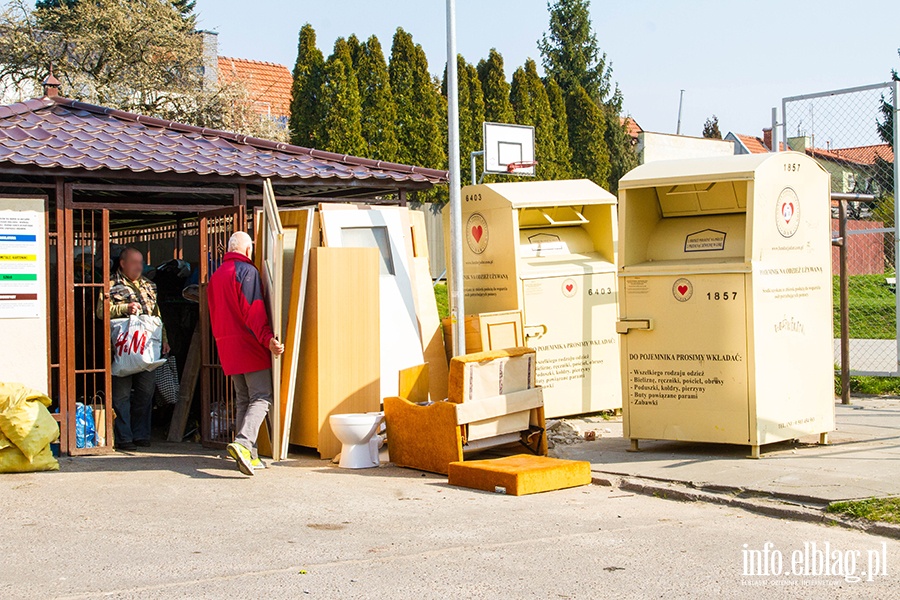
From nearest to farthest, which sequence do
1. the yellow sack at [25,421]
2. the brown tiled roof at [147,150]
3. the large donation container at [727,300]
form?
the large donation container at [727,300], the yellow sack at [25,421], the brown tiled roof at [147,150]

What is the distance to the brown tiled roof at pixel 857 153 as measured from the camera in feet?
37.0

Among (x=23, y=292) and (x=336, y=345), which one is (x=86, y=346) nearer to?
(x=23, y=292)

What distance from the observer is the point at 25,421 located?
8.13m

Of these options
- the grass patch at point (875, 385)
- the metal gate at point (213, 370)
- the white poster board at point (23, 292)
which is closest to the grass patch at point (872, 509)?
the metal gate at point (213, 370)

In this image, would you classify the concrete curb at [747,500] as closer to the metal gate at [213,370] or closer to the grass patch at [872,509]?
the grass patch at [872,509]

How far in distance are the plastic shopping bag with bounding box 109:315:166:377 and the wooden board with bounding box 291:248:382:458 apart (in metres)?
1.49

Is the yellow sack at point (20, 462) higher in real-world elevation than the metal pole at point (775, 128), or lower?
lower

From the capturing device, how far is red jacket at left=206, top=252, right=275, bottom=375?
27.0 feet

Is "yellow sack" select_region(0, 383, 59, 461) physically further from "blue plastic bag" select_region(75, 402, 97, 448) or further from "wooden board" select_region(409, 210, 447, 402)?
"wooden board" select_region(409, 210, 447, 402)

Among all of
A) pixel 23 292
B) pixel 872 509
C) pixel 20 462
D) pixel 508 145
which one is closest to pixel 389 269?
pixel 23 292

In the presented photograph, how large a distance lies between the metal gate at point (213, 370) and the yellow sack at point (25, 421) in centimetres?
158

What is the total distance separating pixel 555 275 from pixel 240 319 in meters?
3.27

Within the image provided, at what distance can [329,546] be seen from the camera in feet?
18.6

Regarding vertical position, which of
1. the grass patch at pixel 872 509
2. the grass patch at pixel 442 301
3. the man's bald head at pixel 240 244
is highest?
the man's bald head at pixel 240 244
